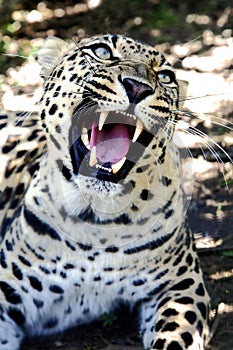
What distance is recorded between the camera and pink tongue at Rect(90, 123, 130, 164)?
4.65 m

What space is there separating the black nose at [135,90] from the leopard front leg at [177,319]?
51.8 inches

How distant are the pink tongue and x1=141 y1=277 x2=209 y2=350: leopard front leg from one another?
972mm

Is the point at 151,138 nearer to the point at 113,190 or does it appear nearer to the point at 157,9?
the point at 113,190

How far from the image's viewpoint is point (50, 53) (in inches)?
205

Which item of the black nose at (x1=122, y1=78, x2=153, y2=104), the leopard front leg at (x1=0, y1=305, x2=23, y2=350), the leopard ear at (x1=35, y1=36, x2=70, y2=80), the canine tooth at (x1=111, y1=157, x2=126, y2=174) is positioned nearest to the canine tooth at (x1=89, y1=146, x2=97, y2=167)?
the canine tooth at (x1=111, y1=157, x2=126, y2=174)

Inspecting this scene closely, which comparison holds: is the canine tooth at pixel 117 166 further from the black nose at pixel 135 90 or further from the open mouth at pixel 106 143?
the black nose at pixel 135 90

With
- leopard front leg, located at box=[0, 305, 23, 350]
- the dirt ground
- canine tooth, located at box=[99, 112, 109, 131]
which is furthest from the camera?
the dirt ground

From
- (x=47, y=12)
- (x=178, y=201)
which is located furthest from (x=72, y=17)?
(x=178, y=201)

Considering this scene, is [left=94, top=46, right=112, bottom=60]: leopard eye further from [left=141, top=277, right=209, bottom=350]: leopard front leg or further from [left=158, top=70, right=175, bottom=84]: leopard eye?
[left=141, top=277, right=209, bottom=350]: leopard front leg

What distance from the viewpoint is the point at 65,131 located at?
4.79 meters

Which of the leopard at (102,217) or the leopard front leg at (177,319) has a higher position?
the leopard at (102,217)

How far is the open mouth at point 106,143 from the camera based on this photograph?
4.59 metres

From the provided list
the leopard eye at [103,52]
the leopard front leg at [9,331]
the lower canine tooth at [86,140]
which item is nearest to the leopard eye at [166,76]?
the leopard eye at [103,52]

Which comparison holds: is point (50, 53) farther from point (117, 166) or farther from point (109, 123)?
point (117, 166)
